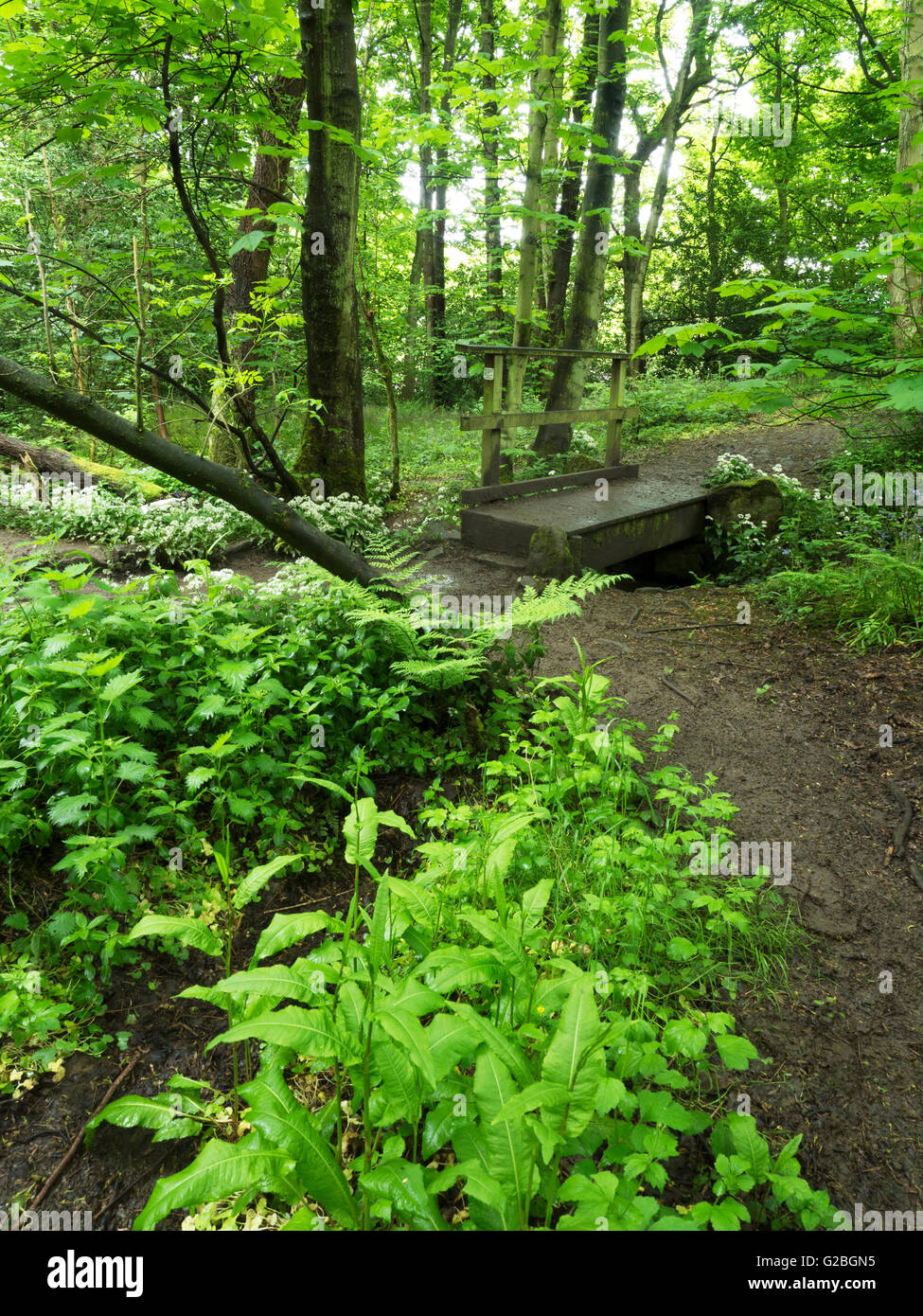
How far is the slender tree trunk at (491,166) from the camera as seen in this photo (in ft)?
29.8

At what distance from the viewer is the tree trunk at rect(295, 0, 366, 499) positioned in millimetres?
6121

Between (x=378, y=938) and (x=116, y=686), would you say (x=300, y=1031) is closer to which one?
(x=378, y=938)

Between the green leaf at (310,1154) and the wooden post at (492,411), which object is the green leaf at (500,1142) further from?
the wooden post at (492,411)

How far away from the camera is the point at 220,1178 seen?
1.51 metres

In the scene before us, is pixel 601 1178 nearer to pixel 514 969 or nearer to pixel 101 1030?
pixel 514 969

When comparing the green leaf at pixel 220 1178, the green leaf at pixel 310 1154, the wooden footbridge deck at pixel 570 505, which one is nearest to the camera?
the green leaf at pixel 220 1178

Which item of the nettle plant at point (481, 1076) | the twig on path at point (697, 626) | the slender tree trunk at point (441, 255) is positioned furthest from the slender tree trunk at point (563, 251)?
the nettle plant at point (481, 1076)

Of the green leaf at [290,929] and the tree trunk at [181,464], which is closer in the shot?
the green leaf at [290,929]

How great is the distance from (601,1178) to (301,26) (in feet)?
26.5

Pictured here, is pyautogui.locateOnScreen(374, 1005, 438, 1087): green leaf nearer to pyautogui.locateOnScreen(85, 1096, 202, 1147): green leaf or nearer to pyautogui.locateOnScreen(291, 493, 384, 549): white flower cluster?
pyautogui.locateOnScreen(85, 1096, 202, 1147): green leaf

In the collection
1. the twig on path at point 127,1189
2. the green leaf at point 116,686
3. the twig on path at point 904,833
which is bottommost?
the twig on path at point 127,1189

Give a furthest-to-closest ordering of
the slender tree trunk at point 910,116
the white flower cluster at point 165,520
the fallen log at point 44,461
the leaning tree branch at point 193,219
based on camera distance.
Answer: the fallen log at point 44,461 → the slender tree trunk at point 910,116 → the white flower cluster at point 165,520 → the leaning tree branch at point 193,219

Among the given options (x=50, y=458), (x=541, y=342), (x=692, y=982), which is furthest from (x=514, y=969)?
(x=541, y=342)

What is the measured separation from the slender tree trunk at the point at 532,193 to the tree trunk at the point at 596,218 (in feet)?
2.17
